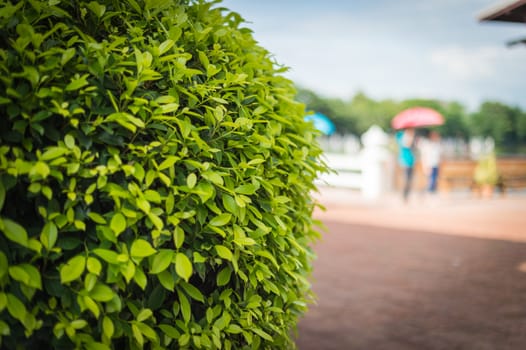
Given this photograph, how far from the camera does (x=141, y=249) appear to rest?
1.49 metres

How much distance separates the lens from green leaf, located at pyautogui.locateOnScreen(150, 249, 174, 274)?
59.3 inches

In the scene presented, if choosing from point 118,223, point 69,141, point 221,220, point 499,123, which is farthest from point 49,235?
point 499,123

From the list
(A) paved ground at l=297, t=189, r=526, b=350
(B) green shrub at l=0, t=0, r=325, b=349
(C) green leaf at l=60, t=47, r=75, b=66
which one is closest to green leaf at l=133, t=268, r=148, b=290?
(B) green shrub at l=0, t=0, r=325, b=349

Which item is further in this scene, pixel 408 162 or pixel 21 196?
pixel 408 162

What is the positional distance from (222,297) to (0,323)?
2.55ft

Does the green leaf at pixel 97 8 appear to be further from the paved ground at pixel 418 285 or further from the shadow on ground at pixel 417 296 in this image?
the shadow on ground at pixel 417 296

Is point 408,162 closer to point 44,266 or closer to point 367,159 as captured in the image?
point 367,159

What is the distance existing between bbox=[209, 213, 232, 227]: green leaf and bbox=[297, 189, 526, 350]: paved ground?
35.4 inches

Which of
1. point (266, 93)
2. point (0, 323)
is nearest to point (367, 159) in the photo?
point (266, 93)

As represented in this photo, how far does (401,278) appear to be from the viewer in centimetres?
557

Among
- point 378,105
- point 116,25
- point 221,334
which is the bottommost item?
point 221,334

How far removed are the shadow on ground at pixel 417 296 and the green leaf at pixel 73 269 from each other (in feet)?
6.24

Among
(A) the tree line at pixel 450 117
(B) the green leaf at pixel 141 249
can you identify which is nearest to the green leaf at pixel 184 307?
(B) the green leaf at pixel 141 249

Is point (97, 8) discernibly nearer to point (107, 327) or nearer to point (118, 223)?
point (118, 223)
